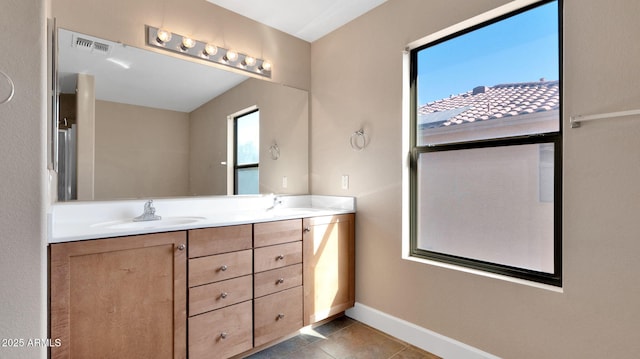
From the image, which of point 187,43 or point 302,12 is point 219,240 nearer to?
point 187,43

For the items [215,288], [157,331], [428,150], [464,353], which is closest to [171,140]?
[215,288]

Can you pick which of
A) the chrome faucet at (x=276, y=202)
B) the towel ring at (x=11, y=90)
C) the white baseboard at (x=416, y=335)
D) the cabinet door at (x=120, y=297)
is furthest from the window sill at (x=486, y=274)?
the towel ring at (x=11, y=90)

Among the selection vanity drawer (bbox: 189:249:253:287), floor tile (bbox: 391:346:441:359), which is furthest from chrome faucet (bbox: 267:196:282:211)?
floor tile (bbox: 391:346:441:359)

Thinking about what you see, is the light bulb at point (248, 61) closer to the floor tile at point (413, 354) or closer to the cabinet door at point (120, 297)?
the cabinet door at point (120, 297)

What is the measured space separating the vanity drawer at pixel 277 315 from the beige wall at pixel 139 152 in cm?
99

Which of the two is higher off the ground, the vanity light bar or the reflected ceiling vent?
the vanity light bar

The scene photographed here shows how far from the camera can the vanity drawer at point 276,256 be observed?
1.92 meters

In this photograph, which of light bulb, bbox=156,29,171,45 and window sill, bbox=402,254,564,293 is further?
light bulb, bbox=156,29,171,45

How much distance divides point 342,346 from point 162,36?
244 centimetres

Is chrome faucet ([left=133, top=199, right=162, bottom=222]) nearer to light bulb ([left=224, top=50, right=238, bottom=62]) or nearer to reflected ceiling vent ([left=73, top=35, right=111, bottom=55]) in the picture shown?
reflected ceiling vent ([left=73, top=35, right=111, bottom=55])

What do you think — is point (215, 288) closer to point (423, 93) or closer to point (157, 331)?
point (157, 331)

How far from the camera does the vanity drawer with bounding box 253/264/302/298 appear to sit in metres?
1.92

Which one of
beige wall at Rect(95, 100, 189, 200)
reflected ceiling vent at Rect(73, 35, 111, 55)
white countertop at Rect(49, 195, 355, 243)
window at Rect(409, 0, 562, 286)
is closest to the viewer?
white countertop at Rect(49, 195, 355, 243)

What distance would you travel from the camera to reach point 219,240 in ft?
5.72
